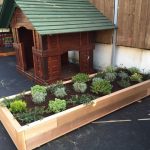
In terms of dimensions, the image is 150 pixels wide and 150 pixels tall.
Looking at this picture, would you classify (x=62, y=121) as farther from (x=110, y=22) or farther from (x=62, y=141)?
(x=110, y=22)

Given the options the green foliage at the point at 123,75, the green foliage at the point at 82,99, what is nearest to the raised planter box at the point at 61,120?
the green foliage at the point at 82,99

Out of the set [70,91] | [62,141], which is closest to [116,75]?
[70,91]

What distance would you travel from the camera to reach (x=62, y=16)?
5105 millimetres

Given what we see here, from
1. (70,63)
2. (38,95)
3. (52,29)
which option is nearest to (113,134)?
(38,95)

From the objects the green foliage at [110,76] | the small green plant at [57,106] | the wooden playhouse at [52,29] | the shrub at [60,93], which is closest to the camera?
the small green plant at [57,106]

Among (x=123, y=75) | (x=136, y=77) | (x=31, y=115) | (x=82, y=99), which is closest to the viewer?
(x=31, y=115)

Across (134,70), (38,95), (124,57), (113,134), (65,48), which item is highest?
(65,48)

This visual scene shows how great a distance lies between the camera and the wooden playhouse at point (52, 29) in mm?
4680

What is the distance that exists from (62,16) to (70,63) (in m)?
2.70

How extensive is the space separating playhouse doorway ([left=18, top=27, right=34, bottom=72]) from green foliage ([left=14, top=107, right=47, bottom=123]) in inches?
135

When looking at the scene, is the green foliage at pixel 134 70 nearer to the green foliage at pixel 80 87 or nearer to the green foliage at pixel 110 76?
the green foliage at pixel 110 76

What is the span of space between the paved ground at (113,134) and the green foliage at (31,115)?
0.49m

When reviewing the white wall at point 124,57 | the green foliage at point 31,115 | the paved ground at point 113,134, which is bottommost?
the paved ground at point 113,134

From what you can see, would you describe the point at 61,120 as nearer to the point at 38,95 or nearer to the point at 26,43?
the point at 38,95
